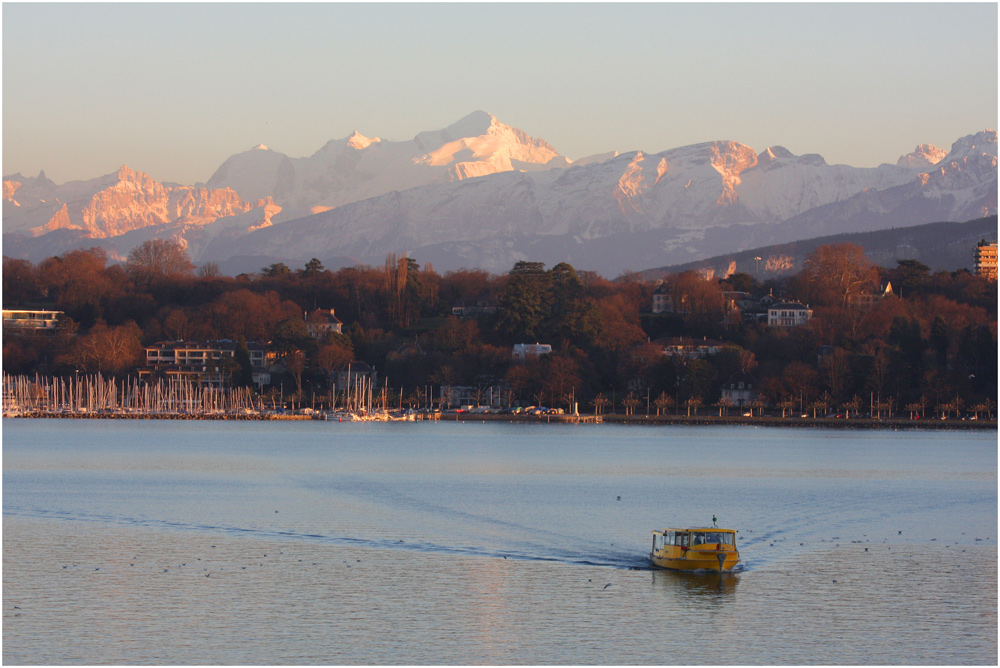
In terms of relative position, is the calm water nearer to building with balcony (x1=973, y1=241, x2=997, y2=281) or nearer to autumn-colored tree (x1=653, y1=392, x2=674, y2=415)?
autumn-colored tree (x1=653, y1=392, x2=674, y2=415)

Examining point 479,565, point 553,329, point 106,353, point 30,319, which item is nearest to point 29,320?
point 30,319

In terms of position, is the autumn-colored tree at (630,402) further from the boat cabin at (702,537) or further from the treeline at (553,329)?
the boat cabin at (702,537)

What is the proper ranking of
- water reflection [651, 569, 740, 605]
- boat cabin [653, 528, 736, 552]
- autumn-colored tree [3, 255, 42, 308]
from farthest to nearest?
autumn-colored tree [3, 255, 42, 308] → boat cabin [653, 528, 736, 552] → water reflection [651, 569, 740, 605]

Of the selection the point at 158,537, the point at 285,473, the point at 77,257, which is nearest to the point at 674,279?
the point at 77,257

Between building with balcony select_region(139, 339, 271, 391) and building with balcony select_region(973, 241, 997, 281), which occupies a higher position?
building with balcony select_region(973, 241, 997, 281)

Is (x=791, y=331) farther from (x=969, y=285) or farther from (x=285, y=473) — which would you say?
(x=285, y=473)

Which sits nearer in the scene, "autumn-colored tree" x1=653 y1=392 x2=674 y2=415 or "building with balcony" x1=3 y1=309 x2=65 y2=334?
"autumn-colored tree" x1=653 y1=392 x2=674 y2=415

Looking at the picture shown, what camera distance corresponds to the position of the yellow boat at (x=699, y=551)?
2636cm

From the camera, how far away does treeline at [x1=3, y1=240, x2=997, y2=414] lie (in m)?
99.9

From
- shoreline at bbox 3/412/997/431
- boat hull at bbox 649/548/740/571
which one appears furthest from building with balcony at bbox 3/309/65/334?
boat hull at bbox 649/548/740/571

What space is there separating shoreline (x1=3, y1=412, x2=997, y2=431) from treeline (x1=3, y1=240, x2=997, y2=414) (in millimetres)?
3095

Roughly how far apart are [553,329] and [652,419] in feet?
64.4

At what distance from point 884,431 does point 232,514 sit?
63.7 metres

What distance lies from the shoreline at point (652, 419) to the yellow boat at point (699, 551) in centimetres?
6808
